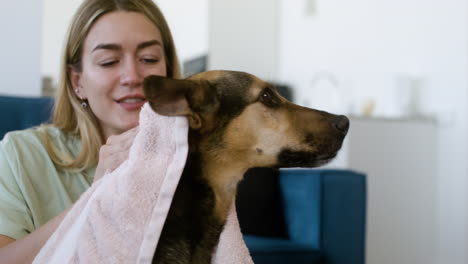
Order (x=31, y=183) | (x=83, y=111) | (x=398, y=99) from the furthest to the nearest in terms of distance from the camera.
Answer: (x=398, y=99) → (x=83, y=111) → (x=31, y=183)

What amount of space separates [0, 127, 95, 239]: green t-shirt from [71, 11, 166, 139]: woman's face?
6.9 inches

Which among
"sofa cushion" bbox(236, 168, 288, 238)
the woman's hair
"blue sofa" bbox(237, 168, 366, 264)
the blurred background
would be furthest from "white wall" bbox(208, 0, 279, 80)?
the woman's hair

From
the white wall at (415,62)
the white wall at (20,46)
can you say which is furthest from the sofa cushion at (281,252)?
the white wall at (415,62)

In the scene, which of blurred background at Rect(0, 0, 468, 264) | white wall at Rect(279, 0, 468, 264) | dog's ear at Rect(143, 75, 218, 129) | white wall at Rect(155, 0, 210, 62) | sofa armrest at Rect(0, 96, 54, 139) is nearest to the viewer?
dog's ear at Rect(143, 75, 218, 129)

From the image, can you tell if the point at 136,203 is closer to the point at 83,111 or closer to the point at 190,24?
the point at 83,111

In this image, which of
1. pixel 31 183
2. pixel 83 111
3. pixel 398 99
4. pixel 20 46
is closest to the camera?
pixel 31 183

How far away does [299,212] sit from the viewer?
2.10 meters

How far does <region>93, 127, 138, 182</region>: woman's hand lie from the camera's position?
111 centimetres

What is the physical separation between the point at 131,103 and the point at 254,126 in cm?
43

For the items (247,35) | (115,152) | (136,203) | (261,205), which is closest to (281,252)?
(261,205)

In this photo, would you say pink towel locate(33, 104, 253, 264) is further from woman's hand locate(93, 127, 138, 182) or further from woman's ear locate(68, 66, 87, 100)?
woman's ear locate(68, 66, 87, 100)

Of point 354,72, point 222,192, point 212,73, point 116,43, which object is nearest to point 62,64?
point 116,43

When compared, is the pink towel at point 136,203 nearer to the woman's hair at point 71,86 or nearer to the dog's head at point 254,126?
the dog's head at point 254,126

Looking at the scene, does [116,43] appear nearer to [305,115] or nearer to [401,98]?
[305,115]
